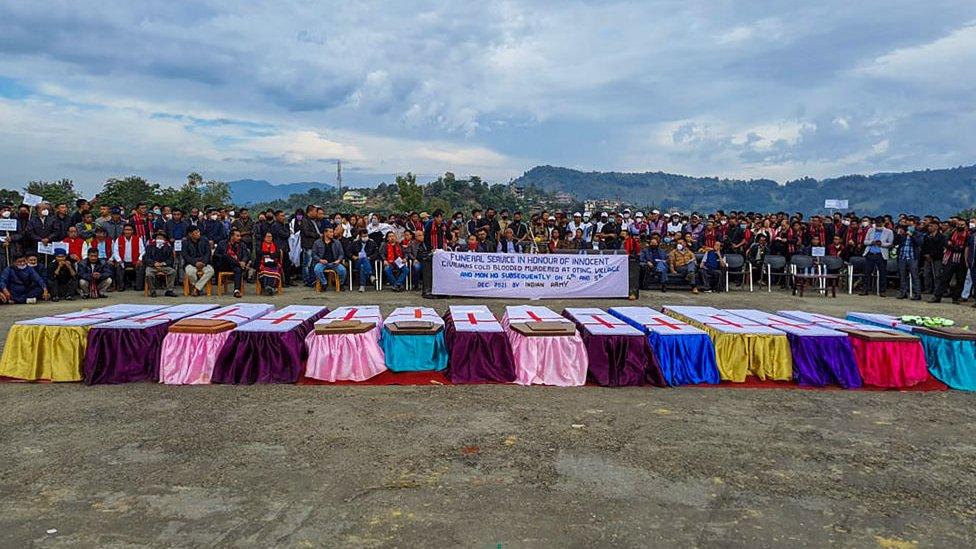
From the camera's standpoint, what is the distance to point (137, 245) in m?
12.1

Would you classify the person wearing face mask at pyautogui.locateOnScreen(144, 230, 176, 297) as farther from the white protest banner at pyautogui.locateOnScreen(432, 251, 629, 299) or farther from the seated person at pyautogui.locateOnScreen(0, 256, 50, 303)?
the white protest banner at pyautogui.locateOnScreen(432, 251, 629, 299)

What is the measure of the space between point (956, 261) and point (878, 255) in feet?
4.58

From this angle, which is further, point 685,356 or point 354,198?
point 354,198

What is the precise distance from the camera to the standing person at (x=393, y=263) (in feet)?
41.8

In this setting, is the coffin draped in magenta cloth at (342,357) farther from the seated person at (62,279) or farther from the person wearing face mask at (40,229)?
the person wearing face mask at (40,229)

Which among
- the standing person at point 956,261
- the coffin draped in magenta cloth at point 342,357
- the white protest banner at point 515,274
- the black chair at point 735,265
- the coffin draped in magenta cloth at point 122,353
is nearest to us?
the coffin draped in magenta cloth at point 122,353

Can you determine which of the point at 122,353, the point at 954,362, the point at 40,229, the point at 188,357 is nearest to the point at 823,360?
the point at 954,362

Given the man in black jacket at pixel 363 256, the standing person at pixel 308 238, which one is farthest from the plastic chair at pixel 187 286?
the man in black jacket at pixel 363 256

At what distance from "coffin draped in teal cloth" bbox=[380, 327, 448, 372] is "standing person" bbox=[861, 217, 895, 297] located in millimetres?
11290

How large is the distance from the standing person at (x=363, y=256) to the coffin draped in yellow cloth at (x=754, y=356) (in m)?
8.32

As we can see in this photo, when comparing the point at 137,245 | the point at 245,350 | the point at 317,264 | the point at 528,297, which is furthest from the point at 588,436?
the point at 137,245

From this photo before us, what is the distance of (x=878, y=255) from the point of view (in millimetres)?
13008

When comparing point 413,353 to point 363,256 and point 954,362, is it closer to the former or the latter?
point 954,362

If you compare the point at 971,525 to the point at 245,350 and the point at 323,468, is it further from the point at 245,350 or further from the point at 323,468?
the point at 245,350
